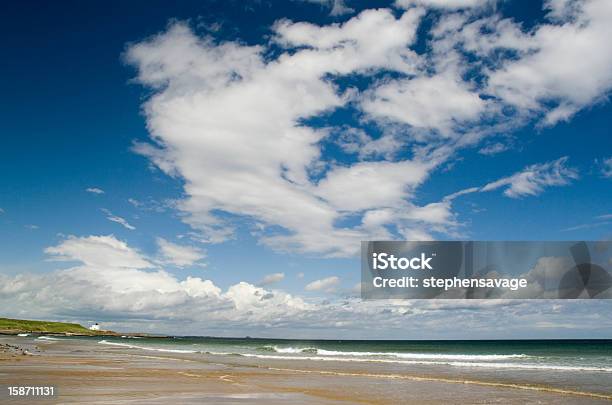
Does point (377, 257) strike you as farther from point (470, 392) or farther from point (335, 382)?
point (470, 392)

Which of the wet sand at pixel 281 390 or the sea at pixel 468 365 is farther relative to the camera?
the sea at pixel 468 365

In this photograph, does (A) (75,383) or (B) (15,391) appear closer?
(B) (15,391)

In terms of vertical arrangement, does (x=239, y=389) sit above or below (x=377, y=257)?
below

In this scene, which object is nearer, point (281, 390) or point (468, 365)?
point (281, 390)

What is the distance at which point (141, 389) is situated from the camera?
68.5ft

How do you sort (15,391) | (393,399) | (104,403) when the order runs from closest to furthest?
1. (104,403)
2. (15,391)
3. (393,399)

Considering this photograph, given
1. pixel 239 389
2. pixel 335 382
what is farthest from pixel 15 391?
pixel 335 382

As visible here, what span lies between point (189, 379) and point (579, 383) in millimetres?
23248

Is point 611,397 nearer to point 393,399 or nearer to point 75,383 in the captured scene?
point 393,399

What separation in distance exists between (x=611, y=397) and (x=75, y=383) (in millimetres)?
25016

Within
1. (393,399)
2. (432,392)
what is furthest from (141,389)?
(432,392)

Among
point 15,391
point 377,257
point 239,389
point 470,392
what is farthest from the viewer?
point 377,257

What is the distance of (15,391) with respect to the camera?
18.8 meters

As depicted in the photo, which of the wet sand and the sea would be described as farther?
the sea
